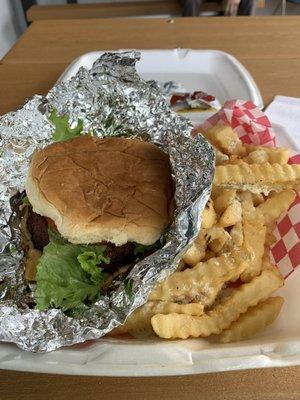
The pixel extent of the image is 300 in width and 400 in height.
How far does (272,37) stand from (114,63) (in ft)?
3.65

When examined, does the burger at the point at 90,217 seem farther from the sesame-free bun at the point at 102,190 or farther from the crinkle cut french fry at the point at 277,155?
the crinkle cut french fry at the point at 277,155

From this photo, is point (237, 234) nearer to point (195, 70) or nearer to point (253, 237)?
point (253, 237)

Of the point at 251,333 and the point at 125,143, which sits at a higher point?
the point at 125,143

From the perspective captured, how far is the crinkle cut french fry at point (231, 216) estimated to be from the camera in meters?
1.02

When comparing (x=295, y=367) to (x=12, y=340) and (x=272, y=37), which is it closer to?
(x=12, y=340)

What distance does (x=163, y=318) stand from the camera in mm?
874

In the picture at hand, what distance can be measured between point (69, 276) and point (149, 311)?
19 cm

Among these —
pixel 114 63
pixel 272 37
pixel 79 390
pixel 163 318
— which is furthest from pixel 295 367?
pixel 272 37

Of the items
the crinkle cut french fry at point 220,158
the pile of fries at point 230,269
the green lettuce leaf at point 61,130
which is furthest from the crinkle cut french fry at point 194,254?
the green lettuce leaf at point 61,130

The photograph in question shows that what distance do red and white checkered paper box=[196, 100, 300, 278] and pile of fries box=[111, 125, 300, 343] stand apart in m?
0.07

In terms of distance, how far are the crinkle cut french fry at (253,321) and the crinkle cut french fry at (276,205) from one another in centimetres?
19

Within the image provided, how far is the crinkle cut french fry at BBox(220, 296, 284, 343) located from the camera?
0.92m

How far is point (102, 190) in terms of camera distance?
39.9 inches

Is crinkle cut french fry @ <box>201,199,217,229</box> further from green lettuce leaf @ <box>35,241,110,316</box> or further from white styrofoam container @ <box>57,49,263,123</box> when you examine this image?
white styrofoam container @ <box>57,49,263,123</box>
